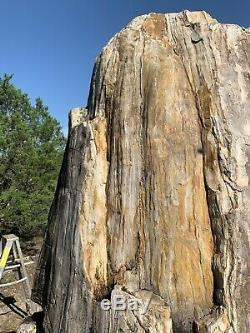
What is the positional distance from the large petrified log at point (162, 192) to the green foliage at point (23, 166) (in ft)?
20.6

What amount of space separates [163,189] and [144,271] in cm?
70

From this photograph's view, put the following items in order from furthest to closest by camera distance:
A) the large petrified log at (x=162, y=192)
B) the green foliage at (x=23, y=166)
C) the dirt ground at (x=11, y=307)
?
the green foliage at (x=23, y=166)
the dirt ground at (x=11, y=307)
the large petrified log at (x=162, y=192)

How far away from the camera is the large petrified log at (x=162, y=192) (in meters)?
3.00

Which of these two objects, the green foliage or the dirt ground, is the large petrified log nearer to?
the dirt ground

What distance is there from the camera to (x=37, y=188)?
10492 mm

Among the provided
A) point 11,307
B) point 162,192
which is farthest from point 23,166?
point 162,192

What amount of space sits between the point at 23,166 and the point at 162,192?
24.2ft

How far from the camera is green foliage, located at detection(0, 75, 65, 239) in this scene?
964 cm

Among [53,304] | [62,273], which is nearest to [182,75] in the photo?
[62,273]

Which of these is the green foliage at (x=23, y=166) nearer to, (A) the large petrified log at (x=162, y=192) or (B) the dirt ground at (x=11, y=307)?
(B) the dirt ground at (x=11, y=307)

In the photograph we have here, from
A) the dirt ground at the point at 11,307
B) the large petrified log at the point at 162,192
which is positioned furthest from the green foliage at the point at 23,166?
the large petrified log at the point at 162,192

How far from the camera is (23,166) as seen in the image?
9.88 meters

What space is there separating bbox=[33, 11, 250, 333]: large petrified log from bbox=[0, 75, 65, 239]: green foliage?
6.29m

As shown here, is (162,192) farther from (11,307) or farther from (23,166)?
(23,166)
